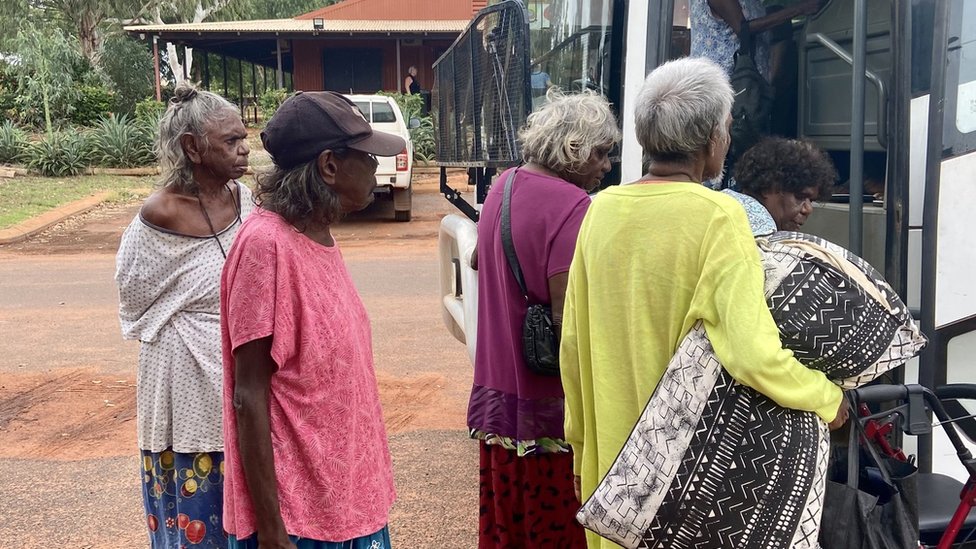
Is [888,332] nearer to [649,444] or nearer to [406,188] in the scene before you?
[649,444]

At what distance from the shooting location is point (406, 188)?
14258mm

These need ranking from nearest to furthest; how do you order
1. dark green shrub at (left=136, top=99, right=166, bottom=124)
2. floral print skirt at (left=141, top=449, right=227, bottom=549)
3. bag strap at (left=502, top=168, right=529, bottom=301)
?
floral print skirt at (left=141, top=449, right=227, bottom=549), bag strap at (left=502, top=168, right=529, bottom=301), dark green shrub at (left=136, top=99, right=166, bottom=124)

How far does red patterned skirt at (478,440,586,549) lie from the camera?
3.08m

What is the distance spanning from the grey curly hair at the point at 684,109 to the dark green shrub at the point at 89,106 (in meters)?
25.7

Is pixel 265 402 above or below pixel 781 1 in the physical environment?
below

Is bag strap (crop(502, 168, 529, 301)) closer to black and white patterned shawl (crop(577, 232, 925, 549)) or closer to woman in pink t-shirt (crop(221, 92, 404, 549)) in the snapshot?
woman in pink t-shirt (crop(221, 92, 404, 549))

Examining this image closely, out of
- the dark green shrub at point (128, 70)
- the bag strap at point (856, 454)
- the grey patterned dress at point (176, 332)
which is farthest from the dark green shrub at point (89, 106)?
the bag strap at point (856, 454)

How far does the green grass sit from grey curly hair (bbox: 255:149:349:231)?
522 inches

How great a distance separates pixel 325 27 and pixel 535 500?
23.8 meters

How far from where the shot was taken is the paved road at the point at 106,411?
4.17 m

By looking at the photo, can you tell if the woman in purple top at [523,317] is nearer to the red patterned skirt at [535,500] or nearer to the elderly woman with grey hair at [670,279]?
the red patterned skirt at [535,500]

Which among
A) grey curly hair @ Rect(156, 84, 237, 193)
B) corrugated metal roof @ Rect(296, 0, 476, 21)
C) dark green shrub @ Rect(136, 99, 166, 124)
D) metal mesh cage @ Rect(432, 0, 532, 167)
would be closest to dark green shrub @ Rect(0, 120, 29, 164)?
dark green shrub @ Rect(136, 99, 166, 124)

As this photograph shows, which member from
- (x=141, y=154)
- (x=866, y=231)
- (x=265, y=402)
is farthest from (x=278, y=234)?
(x=141, y=154)

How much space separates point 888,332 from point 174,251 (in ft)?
6.51
